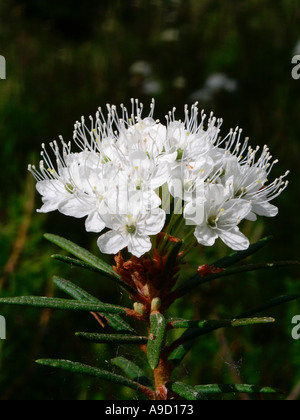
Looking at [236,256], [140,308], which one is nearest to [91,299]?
[140,308]

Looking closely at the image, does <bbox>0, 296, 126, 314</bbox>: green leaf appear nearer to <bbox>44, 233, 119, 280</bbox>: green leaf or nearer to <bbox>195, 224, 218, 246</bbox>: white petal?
<bbox>44, 233, 119, 280</bbox>: green leaf

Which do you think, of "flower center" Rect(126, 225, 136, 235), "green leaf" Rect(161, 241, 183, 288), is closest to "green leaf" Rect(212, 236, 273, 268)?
"green leaf" Rect(161, 241, 183, 288)

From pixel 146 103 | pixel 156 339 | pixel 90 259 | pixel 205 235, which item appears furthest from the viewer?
pixel 146 103

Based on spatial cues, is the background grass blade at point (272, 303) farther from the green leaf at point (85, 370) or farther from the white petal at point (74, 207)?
the white petal at point (74, 207)

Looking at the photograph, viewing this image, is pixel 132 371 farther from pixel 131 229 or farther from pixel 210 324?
pixel 131 229

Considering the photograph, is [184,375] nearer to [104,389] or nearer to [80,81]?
[104,389]

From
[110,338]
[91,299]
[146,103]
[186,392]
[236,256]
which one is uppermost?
[146,103]

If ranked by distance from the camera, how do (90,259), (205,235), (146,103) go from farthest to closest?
(146,103)
(90,259)
(205,235)

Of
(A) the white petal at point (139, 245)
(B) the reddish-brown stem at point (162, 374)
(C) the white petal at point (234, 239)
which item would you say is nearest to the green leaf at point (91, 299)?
(B) the reddish-brown stem at point (162, 374)

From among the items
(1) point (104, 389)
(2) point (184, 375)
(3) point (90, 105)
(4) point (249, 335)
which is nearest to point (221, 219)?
(2) point (184, 375)
